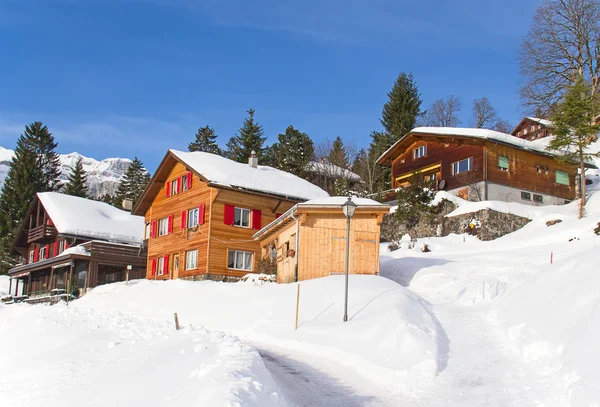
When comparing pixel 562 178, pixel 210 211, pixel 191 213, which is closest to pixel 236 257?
pixel 210 211

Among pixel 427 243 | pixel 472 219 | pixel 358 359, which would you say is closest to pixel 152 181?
pixel 427 243

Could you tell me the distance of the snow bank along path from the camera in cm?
903

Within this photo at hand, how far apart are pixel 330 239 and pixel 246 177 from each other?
11.5 metres

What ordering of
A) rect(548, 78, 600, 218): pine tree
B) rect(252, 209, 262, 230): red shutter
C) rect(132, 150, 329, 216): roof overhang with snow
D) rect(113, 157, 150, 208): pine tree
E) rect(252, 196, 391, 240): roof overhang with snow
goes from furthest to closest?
rect(113, 157, 150, 208): pine tree
rect(548, 78, 600, 218): pine tree
rect(252, 209, 262, 230): red shutter
rect(132, 150, 329, 216): roof overhang with snow
rect(252, 196, 391, 240): roof overhang with snow

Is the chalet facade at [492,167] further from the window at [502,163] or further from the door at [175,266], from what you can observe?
the door at [175,266]

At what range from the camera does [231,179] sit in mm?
34344

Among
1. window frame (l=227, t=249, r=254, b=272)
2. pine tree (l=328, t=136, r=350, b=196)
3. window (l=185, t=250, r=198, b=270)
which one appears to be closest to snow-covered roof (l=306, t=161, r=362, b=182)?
pine tree (l=328, t=136, r=350, b=196)

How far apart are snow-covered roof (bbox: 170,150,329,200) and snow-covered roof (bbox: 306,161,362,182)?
21.2 m

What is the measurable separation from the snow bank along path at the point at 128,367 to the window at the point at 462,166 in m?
27.3

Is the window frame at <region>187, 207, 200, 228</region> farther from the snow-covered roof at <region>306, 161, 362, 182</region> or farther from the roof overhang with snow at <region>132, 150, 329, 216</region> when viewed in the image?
the snow-covered roof at <region>306, 161, 362, 182</region>

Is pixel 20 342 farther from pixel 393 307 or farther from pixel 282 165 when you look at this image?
pixel 282 165

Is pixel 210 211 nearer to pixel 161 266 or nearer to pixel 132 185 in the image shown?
pixel 161 266

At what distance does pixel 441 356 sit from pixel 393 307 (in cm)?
348

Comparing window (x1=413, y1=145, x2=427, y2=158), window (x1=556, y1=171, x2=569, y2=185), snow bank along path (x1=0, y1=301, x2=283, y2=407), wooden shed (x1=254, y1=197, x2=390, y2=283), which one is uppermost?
window (x1=413, y1=145, x2=427, y2=158)
